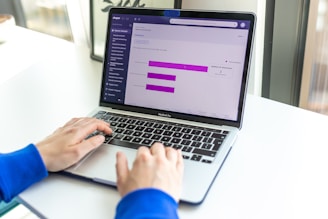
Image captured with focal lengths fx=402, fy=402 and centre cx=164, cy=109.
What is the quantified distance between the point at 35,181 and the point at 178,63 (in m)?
0.33

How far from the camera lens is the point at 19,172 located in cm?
63

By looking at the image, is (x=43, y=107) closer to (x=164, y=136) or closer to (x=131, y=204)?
(x=164, y=136)

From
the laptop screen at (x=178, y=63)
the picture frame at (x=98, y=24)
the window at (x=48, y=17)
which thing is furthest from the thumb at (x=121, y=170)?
the window at (x=48, y=17)

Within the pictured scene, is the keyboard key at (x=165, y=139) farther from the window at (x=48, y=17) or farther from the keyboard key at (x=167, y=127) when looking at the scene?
the window at (x=48, y=17)

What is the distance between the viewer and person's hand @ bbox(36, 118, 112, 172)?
2.13 ft

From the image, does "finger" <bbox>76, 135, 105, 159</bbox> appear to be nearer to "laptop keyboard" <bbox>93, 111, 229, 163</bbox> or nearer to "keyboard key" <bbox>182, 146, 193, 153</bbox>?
"laptop keyboard" <bbox>93, 111, 229, 163</bbox>

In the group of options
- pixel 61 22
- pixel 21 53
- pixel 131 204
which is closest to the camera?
pixel 131 204

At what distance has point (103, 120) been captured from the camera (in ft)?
2.59

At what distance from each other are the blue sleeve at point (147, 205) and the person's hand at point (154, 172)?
0.04ft

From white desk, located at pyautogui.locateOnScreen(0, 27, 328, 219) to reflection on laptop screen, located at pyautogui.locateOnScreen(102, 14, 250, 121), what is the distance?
0.32ft

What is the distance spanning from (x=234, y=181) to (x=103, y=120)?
29 centimetres

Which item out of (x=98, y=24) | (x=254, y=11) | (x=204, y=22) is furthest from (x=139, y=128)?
(x=98, y=24)

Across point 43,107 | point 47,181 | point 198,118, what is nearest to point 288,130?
point 198,118

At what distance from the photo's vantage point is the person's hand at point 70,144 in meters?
0.65
